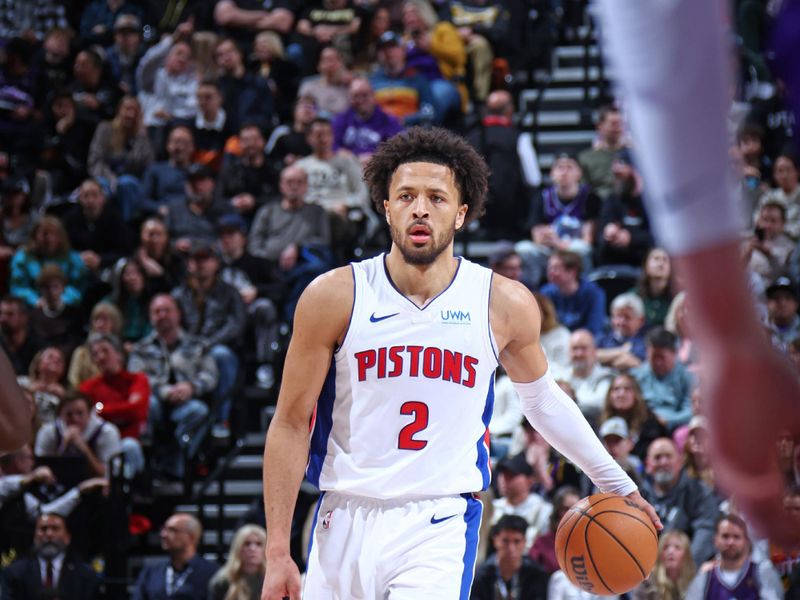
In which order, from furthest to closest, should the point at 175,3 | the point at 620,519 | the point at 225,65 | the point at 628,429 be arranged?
1. the point at 175,3
2. the point at 225,65
3. the point at 628,429
4. the point at 620,519

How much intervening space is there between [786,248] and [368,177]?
6.74m

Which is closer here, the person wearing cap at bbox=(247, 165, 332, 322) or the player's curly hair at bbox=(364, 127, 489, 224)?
the player's curly hair at bbox=(364, 127, 489, 224)

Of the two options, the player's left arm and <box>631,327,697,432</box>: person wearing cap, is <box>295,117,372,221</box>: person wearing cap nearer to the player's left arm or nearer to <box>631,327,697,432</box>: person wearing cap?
<box>631,327,697,432</box>: person wearing cap

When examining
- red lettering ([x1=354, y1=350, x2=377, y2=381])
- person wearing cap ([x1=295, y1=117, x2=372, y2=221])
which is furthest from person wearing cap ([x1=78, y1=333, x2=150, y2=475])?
red lettering ([x1=354, y1=350, x2=377, y2=381])

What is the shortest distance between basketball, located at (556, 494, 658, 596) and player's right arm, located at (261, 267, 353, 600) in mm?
1101

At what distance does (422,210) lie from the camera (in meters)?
4.61

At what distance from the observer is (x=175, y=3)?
15.9 m

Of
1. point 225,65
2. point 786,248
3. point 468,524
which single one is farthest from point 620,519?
point 225,65

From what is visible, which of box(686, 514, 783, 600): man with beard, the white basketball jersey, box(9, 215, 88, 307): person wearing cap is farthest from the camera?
box(9, 215, 88, 307): person wearing cap

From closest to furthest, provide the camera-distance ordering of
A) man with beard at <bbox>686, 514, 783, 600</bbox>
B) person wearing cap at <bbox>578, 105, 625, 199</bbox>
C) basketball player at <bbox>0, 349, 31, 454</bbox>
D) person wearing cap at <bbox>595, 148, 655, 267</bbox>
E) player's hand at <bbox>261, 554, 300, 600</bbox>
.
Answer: basketball player at <bbox>0, 349, 31, 454</bbox>, player's hand at <bbox>261, 554, 300, 600</bbox>, man with beard at <bbox>686, 514, 783, 600</bbox>, person wearing cap at <bbox>595, 148, 655, 267</bbox>, person wearing cap at <bbox>578, 105, 625, 199</bbox>

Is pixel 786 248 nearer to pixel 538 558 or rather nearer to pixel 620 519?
pixel 538 558

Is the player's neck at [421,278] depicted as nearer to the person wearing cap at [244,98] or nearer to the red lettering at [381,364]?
the red lettering at [381,364]

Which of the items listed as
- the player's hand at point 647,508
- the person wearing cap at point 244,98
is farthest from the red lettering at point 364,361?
the person wearing cap at point 244,98

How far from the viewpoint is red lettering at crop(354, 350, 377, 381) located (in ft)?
14.9
